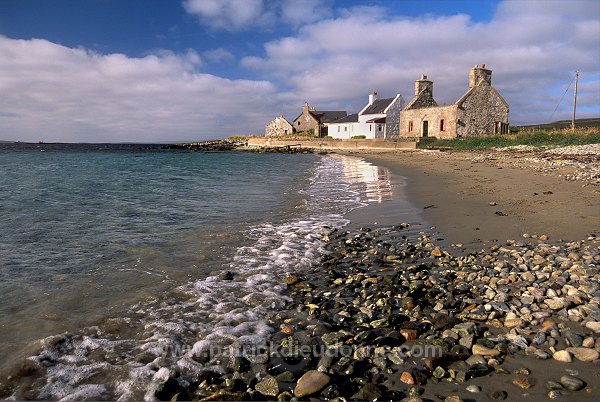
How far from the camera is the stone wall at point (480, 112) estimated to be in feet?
138

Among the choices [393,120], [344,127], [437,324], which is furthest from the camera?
[344,127]

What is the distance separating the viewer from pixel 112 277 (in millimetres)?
6184

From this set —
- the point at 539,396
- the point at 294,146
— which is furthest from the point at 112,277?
the point at 294,146

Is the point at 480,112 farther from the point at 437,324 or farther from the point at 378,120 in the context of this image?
the point at 437,324

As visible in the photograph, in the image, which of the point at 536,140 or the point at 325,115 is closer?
the point at 536,140

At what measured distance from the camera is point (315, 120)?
72.8 meters

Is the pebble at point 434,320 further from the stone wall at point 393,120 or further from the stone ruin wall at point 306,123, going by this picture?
the stone ruin wall at point 306,123

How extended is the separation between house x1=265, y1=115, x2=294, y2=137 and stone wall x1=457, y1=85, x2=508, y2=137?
41511 millimetres

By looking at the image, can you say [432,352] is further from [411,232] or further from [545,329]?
[411,232]

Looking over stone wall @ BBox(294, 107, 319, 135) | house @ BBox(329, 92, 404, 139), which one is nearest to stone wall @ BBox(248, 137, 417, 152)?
house @ BBox(329, 92, 404, 139)

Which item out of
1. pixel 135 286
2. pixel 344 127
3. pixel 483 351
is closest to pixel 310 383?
pixel 483 351

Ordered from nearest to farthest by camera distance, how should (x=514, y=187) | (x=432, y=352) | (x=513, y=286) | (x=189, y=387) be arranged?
(x=189, y=387)
(x=432, y=352)
(x=513, y=286)
(x=514, y=187)

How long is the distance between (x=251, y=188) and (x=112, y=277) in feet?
41.3

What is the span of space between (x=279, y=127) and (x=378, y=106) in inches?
1123
